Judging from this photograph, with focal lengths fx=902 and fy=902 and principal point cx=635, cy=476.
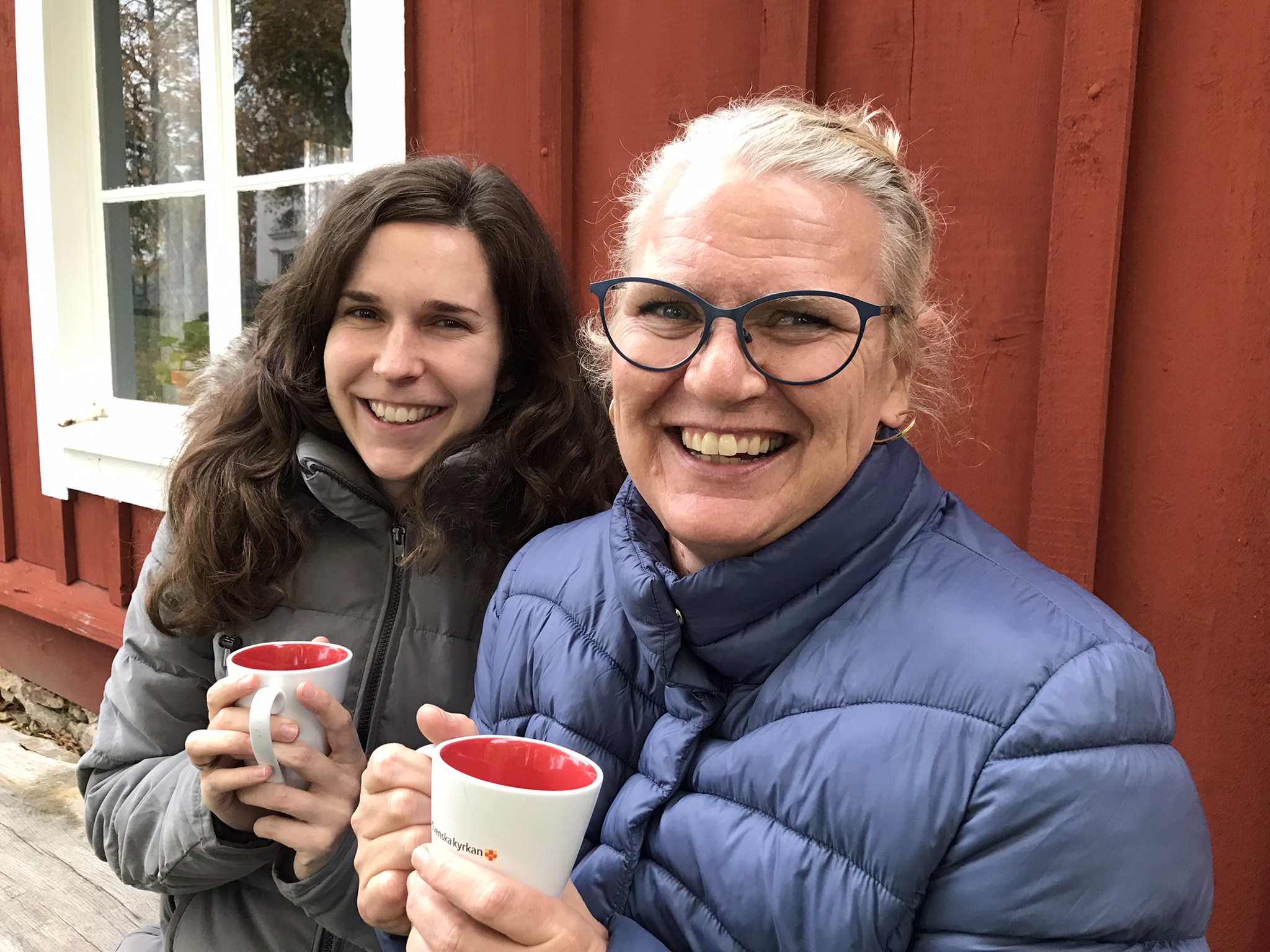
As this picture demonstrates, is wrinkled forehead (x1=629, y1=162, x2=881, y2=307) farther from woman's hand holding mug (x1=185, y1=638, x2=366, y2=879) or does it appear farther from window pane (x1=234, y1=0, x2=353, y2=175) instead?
window pane (x1=234, y1=0, x2=353, y2=175)

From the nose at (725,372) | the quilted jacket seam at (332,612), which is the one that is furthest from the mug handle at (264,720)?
the nose at (725,372)

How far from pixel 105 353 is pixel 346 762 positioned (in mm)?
3563

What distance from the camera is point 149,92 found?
12.7 feet

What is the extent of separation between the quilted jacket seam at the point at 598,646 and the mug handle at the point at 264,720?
1.18ft

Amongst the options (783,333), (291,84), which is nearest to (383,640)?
(783,333)

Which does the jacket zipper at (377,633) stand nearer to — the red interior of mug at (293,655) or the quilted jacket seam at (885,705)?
the red interior of mug at (293,655)

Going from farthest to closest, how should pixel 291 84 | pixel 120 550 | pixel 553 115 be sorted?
pixel 120 550, pixel 291 84, pixel 553 115

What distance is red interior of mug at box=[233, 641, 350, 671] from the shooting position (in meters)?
1.26

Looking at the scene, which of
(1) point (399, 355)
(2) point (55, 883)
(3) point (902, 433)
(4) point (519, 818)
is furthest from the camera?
(2) point (55, 883)

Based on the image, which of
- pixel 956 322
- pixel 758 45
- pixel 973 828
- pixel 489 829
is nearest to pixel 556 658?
pixel 489 829

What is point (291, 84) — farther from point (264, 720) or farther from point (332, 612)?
point (264, 720)

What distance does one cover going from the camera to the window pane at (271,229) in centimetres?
322

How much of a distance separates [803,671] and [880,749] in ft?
0.40

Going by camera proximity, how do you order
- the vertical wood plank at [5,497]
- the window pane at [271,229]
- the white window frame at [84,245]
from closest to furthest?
the window pane at [271,229], the white window frame at [84,245], the vertical wood plank at [5,497]
